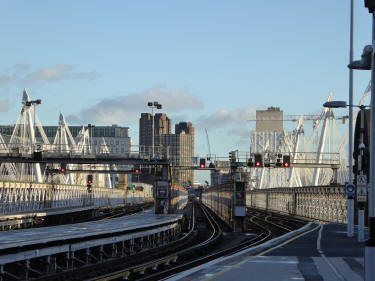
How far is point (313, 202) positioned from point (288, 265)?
65.8 metres

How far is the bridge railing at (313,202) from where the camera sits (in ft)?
223

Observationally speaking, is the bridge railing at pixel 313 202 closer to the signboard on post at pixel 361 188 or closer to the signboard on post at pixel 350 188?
the signboard on post at pixel 350 188

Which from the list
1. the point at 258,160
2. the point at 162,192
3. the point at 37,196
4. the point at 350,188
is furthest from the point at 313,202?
the point at 350,188

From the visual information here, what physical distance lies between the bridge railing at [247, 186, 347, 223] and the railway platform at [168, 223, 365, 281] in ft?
110

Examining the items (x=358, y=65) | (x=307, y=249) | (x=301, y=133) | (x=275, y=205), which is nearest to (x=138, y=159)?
(x=307, y=249)

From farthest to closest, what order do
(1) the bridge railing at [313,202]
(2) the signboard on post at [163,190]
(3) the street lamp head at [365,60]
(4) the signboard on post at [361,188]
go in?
1. (1) the bridge railing at [313,202]
2. (2) the signboard on post at [163,190]
3. (4) the signboard on post at [361,188]
4. (3) the street lamp head at [365,60]

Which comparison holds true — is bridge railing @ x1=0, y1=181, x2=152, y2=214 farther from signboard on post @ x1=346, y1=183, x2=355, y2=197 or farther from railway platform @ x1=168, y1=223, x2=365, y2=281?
railway platform @ x1=168, y1=223, x2=365, y2=281

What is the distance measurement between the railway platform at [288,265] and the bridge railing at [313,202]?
3345cm

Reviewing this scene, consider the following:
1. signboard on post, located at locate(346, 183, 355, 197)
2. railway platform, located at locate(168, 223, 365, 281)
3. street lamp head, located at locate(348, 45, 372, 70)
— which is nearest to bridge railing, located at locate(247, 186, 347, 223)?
signboard on post, located at locate(346, 183, 355, 197)

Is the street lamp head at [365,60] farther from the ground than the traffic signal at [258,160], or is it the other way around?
the street lamp head at [365,60]

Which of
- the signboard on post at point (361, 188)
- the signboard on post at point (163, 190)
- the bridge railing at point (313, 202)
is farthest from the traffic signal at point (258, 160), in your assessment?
the signboard on post at point (361, 188)

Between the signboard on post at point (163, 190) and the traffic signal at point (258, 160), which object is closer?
the signboard on post at point (163, 190)

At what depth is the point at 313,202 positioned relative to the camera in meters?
84.4

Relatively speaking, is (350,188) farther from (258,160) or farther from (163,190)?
(258,160)
